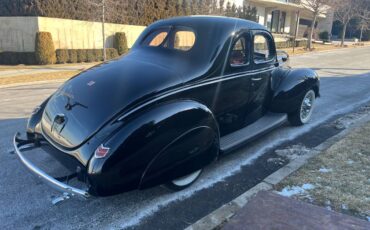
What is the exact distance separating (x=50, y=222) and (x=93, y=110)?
1170 millimetres

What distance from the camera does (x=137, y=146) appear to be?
3088 millimetres

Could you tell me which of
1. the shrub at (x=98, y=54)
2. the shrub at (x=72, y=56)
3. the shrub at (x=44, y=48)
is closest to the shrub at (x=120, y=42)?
the shrub at (x=98, y=54)

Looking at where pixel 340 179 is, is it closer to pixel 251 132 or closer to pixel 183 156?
pixel 251 132

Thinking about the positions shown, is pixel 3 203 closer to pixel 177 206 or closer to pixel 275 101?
pixel 177 206

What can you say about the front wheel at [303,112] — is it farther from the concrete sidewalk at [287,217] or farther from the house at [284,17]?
the house at [284,17]

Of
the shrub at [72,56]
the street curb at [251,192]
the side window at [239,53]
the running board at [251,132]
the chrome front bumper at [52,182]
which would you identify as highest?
the side window at [239,53]

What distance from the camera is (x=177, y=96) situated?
11.7ft

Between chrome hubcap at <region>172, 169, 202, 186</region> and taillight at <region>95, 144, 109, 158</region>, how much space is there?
3.13 ft

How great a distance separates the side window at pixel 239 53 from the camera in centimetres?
439

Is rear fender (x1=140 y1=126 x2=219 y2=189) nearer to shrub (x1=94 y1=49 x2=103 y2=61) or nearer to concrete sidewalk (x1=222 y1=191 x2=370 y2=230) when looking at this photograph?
concrete sidewalk (x1=222 y1=191 x2=370 y2=230)

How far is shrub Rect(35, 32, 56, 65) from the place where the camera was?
15414mm

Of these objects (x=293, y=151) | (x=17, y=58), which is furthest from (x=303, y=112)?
(x=17, y=58)

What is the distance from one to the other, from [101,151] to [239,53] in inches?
98.0

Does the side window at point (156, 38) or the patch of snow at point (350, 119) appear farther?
the patch of snow at point (350, 119)
